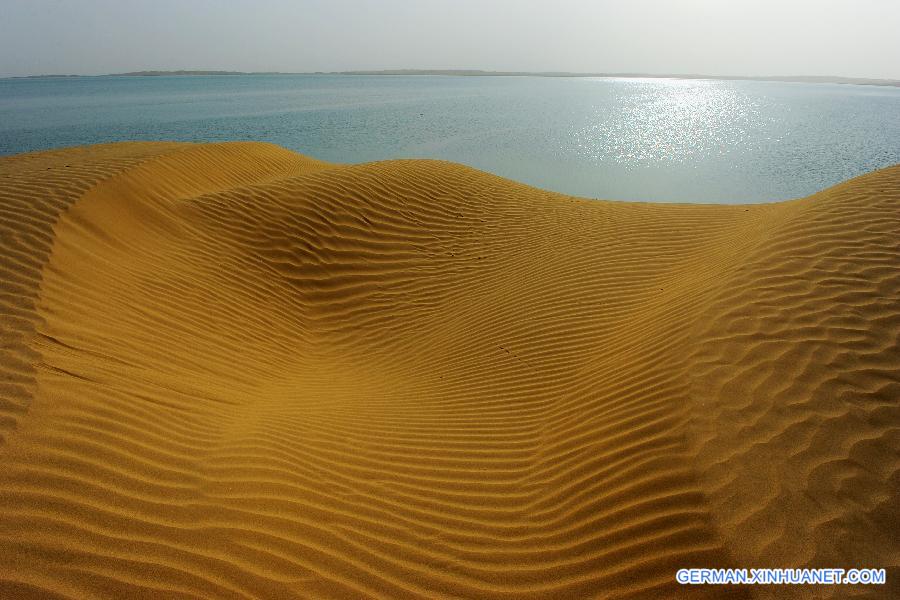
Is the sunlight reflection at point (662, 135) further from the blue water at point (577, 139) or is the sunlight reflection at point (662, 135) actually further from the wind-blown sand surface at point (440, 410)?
the wind-blown sand surface at point (440, 410)

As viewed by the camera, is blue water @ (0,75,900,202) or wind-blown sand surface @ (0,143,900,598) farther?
blue water @ (0,75,900,202)

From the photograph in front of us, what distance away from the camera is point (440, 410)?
4691mm

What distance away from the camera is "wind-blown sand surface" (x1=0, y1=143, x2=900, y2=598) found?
263 centimetres

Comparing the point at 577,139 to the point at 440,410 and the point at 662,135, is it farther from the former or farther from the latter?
the point at 440,410

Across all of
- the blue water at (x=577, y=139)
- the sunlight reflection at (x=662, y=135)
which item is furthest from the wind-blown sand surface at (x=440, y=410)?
the sunlight reflection at (x=662, y=135)

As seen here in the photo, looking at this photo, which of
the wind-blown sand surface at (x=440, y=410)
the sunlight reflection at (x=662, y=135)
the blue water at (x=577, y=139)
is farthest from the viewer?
the sunlight reflection at (x=662, y=135)

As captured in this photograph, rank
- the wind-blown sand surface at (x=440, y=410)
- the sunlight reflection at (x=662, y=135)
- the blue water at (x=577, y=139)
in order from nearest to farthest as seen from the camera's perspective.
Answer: the wind-blown sand surface at (x=440, y=410)
the blue water at (x=577, y=139)
the sunlight reflection at (x=662, y=135)

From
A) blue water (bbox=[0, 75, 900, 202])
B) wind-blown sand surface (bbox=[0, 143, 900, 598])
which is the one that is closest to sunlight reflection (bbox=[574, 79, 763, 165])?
blue water (bbox=[0, 75, 900, 202])

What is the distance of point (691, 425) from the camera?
342 cm

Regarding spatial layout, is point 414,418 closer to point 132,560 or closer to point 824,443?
point 132,560

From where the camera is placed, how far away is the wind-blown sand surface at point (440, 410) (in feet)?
8.64

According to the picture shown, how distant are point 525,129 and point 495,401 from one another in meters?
30.7

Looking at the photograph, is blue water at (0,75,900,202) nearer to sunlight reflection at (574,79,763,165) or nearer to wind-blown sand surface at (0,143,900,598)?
sunlight reflection at (574,79,763,165)

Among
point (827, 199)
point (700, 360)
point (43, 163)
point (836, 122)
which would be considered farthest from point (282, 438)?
point (836, 122)
